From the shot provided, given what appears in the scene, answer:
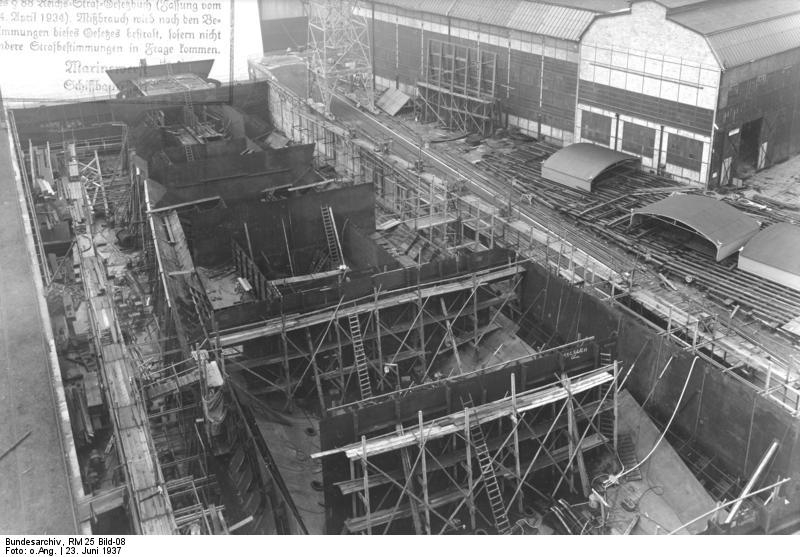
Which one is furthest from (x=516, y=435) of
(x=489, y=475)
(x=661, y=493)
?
(x=661, y=493)

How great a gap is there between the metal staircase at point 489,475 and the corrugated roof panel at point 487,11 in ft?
96.7

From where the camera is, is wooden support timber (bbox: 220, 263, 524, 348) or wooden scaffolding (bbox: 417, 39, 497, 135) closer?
wooden support timber (bbox: 220, 263, 524, 348)

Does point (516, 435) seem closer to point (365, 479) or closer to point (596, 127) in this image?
point (365, 479)

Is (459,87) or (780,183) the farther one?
(459,87)

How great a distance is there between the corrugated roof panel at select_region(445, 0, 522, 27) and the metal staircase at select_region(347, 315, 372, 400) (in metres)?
25.0

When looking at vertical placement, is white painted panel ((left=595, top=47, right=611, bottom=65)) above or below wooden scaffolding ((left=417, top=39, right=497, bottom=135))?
above

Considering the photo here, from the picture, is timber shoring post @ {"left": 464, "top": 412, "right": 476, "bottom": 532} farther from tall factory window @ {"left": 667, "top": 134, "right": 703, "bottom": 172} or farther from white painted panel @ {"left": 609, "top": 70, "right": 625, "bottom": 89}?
white painted panel @ {"left": 609, "top": 70, "right": 625, "bottom": 89}

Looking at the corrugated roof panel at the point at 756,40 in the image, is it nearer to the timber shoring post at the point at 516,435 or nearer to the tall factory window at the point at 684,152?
the tall factory window at the point at 684,152

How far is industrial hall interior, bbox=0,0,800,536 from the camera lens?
20688 mm

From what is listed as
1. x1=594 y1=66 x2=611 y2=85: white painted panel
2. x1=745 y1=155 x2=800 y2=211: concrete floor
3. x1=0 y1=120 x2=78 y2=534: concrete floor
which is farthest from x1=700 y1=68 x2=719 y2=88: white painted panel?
x1=0 y1=120 x2=78 y2=534: concrete floor

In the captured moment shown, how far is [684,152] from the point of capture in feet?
122

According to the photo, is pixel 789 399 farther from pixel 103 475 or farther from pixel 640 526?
pixel 103 475

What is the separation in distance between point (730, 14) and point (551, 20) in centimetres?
871

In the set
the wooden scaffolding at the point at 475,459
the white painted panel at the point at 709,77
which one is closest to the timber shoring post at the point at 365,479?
the wooden scaffolding at the point at 475,459
